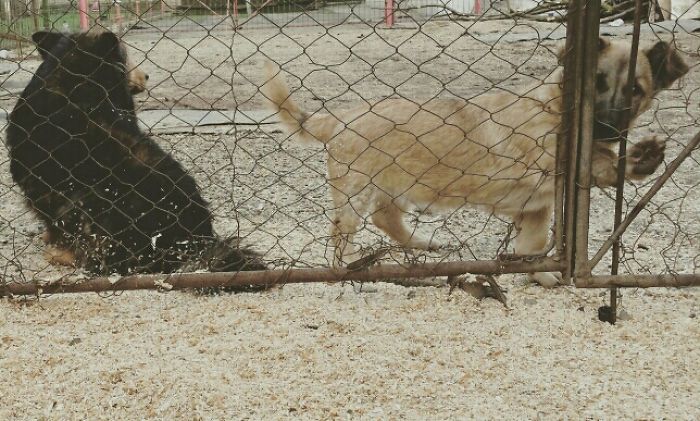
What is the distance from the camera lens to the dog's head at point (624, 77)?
3.54 metres

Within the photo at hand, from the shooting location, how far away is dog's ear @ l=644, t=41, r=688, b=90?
3.57m

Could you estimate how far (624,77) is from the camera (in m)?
3.54

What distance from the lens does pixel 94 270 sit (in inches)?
161

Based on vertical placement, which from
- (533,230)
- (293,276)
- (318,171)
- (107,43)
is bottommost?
(293,276)

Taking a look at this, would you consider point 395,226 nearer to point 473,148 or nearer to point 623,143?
point 473,148

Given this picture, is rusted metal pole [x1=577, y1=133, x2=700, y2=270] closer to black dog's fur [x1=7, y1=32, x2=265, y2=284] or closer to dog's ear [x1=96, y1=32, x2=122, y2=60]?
black dog's fur [x1=7, y1=32, x2=265, y2=284]

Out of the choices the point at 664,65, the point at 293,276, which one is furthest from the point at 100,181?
the point at 664,65

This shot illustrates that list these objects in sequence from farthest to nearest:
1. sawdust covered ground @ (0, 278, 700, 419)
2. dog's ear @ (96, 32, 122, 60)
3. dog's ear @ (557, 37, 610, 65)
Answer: dog's ear @ (96, 32, 122, 60) < dog's ear @ (557, 37, 610, 65) < sawdust covered ground @ (0, 278, 700, 419)

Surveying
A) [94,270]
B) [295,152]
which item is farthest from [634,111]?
[295,152]

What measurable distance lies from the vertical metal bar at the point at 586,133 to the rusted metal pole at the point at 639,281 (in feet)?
0.16

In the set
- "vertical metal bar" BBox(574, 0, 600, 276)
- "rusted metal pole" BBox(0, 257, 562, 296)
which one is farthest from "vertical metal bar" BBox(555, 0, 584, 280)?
"rusted metal pole" BBox(0, 257, 562, 296)

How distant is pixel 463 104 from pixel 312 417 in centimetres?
178

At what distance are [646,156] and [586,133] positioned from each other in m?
0.68

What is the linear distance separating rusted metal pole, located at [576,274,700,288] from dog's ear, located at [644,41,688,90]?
86 cm
